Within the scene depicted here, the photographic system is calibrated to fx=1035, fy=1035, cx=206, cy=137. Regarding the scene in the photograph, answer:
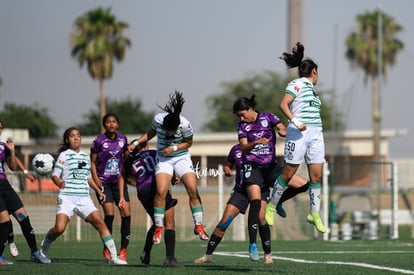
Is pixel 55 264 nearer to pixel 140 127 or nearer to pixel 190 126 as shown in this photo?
pixel 190 126

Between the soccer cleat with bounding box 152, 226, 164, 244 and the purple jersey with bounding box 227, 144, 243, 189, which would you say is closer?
the soccer cleat with bounding box 152, 226, 164, 244

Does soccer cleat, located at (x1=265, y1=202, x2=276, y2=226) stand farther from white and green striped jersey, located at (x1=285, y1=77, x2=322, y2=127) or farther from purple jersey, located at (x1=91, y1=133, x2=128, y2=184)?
purple jersey, located at (x1=91, y1=133, x2=128, y2=184)

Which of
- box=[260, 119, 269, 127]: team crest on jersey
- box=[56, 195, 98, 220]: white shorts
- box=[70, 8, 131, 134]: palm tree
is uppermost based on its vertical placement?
box=[70, 8, 131, 134]: palm tree

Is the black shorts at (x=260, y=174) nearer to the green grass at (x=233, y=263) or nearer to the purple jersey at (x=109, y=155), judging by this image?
the green grass at (x=233, y=263)

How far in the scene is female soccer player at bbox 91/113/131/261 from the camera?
15.7m

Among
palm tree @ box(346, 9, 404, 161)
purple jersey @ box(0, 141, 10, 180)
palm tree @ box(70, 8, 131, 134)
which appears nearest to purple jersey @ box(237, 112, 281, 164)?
purple jersey @ box(0, 141, 10, 180)

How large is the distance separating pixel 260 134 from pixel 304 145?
1164 millimetres

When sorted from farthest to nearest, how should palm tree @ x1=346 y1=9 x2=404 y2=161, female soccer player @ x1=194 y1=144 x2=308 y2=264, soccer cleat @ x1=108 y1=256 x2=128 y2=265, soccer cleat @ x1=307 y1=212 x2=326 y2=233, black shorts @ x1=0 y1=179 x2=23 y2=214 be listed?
palm tree @ x1=346 y1=9 x2=404 y2=161 < black shorts @ x1=0 y1=179 x2=23 y2=214 < soccer cleat @ x1=108 y1=256 x2=128 y2=265 < female soccer player @ x1=194 y1=144 x2=308 y2=264 < soccer cleat @ x1=307 y1=212 x2=326 y2=233

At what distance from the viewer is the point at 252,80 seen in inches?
4203

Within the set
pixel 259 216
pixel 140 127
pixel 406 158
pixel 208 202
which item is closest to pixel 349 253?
pixel 259 216

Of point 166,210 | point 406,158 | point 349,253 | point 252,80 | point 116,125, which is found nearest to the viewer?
point 166,210

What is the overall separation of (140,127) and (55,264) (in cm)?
6686

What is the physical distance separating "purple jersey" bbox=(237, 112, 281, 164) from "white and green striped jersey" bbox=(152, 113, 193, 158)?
2.28 feet

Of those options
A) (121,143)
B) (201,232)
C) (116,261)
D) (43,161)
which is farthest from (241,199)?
(43,161)
